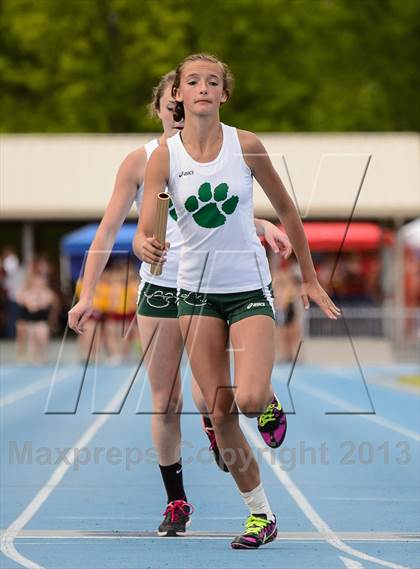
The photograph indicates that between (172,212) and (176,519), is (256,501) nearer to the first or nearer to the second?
(176,519)

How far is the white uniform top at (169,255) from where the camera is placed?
7520 millimetres

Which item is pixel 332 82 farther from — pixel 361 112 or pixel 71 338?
pixel 71 338

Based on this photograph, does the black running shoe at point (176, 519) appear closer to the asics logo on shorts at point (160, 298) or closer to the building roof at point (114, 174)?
the asics logo on shorts at point (160, 298)

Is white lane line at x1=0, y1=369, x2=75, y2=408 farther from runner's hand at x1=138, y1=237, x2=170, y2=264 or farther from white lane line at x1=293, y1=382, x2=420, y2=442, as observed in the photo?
runner's hand at x1=138, y1=237, x2=170, y2=264

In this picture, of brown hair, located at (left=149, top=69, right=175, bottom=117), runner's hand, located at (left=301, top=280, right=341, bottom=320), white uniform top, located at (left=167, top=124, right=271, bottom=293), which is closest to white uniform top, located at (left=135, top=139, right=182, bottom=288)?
brown hair, located at (left=149, top=69, right=175, bottom=117)

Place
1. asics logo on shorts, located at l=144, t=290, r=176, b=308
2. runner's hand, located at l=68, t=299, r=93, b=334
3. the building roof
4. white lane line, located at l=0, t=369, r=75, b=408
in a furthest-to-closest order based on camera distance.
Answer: the building roof, white lane line, located at l=0, t=369, r=75, b=408, asics logo on shorts, located at l=144, t=290, r=176, b=308, runner's hand, located at l=68, t=299, r=93, b=334

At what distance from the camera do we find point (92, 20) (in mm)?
52500

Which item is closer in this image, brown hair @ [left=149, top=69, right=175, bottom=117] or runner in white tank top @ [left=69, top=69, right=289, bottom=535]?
runner in white tank top @ [left=69, top=69, right=289, bottom=535]

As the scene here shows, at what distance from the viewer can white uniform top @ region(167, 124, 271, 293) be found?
22.7ft

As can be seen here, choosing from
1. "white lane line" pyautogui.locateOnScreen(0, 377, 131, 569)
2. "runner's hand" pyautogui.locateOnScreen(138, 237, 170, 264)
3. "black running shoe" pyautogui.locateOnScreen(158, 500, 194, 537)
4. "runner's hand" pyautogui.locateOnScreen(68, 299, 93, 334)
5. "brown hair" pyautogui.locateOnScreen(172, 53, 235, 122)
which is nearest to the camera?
"runner's hand" pyautogui.locateOnScreen(138, 237, 170, 264)

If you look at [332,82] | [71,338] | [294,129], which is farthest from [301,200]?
[332,82]

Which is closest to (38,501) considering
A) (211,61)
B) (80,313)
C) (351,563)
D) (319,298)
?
(80,313)

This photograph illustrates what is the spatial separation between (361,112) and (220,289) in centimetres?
4973

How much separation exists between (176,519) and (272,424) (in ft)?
2.63
